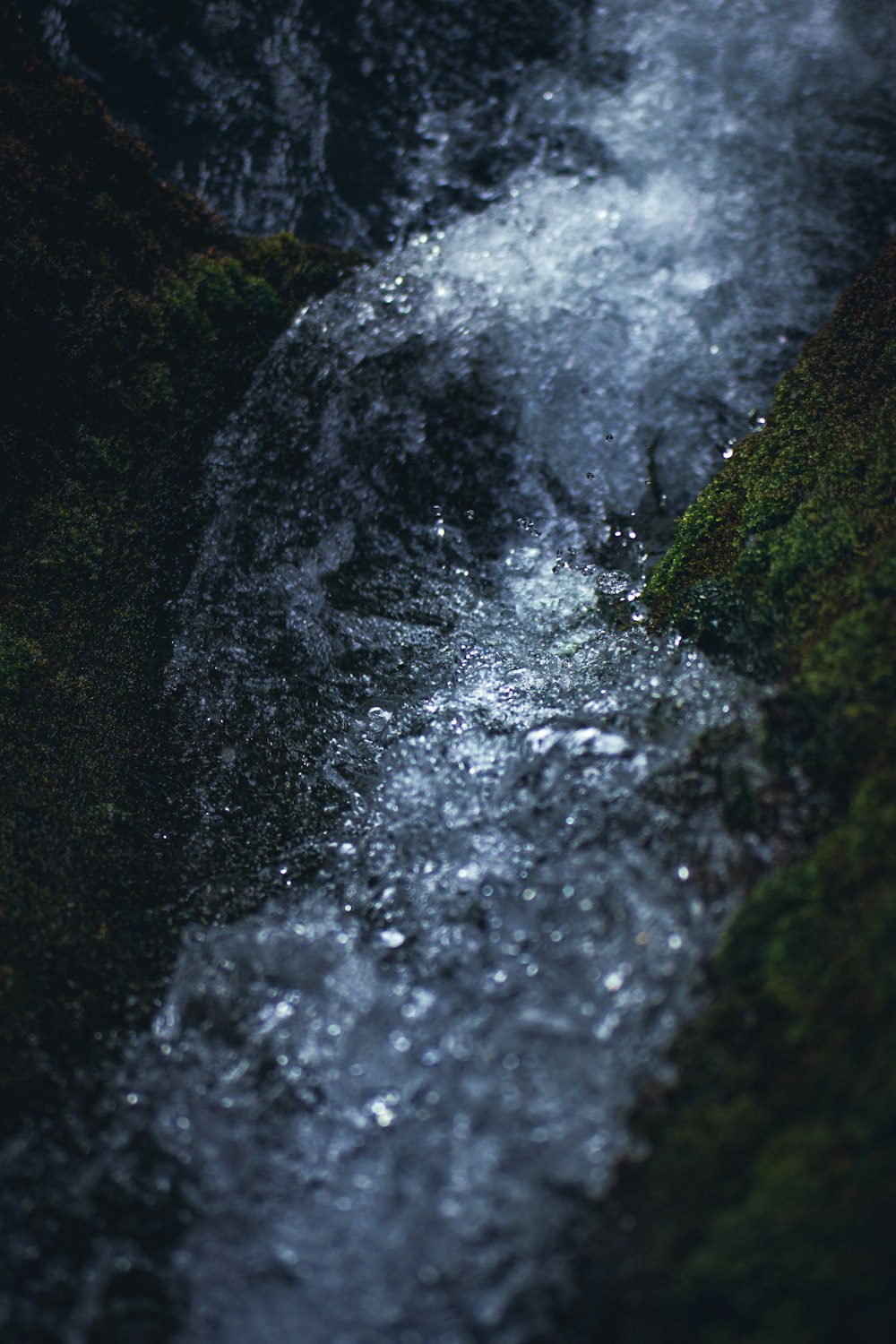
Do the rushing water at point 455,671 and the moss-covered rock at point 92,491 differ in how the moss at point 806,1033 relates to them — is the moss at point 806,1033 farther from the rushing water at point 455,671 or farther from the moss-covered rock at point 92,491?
the moss-covered rock at point 92,491

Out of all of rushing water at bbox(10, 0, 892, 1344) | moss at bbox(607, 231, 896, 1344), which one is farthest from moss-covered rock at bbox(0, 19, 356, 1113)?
moss at bbox(607, 231, 896, 1344)

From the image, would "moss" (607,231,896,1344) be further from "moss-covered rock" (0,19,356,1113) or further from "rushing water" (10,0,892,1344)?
"moss-covered rock" (0,19,356,1113)

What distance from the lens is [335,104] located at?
4996 millimetres

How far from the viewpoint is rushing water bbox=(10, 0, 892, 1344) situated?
2045 mm

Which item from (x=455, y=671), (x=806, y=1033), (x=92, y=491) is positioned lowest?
(x=806, y=1033)

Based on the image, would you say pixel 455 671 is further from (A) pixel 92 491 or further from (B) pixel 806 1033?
(B) pixel 806 1033

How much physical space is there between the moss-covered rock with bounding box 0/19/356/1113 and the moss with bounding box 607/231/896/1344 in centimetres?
152

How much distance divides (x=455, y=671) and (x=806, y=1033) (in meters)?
1.71

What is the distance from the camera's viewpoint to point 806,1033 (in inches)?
73.6

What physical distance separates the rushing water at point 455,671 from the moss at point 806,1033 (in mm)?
145

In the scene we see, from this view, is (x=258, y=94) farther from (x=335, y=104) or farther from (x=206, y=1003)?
(x=206, y=1003)

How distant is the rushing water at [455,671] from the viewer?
80.5 inches

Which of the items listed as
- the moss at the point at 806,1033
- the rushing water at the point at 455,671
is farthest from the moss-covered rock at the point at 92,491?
the moss at the point at 806,1033

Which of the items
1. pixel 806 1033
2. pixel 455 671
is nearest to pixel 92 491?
pixel 455 671
